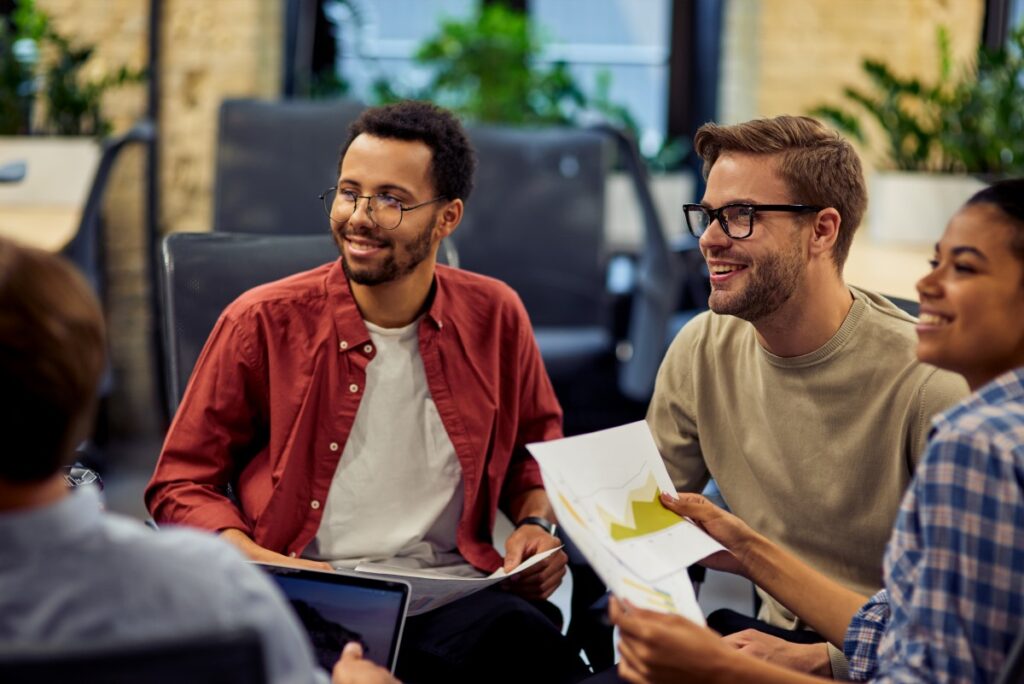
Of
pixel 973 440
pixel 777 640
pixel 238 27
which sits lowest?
pixel 777 640

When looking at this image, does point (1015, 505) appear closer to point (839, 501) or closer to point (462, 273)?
point (839, 501)

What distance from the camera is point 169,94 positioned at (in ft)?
14.0

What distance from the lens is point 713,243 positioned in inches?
67.7

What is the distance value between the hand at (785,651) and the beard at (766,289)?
16.7 inches

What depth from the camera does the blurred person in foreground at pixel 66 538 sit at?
0.88 meters

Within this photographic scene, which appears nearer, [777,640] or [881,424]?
[777,640]

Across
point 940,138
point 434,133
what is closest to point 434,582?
point 434,133

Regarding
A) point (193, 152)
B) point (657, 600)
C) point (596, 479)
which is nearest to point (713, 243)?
point (596, 479)

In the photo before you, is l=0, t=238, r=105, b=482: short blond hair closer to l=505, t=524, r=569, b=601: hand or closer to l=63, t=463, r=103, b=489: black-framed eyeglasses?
l=63, t=463, r=103, b=489: black-framed eyeglasses

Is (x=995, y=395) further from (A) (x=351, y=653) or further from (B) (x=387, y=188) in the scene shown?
(B) (x=387, y=188)

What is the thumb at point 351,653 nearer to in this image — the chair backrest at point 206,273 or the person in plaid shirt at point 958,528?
the person in plaid shirt at point 958,528

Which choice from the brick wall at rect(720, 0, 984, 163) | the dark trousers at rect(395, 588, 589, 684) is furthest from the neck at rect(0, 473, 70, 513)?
the brick wall at rect(720, 0, 984, 163)

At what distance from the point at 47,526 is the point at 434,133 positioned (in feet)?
3.75

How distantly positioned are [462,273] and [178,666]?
1216mm
